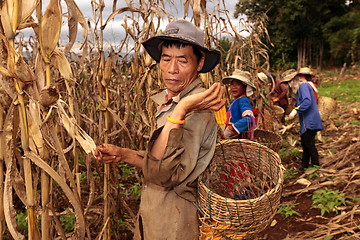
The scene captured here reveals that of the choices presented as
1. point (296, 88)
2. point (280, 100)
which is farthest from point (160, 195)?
point (280, 100)

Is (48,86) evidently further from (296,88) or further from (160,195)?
(296,88)

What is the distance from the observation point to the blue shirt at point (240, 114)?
10.2ft

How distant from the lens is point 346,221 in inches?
121

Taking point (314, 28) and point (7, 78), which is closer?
point (7, 78)

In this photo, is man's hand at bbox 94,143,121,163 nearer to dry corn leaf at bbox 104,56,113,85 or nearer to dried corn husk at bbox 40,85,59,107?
dried corn husk at bbox 40,85,59,107

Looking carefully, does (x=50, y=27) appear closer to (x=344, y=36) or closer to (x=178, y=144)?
(x=178, y=144)

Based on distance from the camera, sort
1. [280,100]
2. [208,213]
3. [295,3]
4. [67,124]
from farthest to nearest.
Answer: [295,3] < [280,100] < [208,213] < [67,124]

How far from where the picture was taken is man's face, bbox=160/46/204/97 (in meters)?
1.48

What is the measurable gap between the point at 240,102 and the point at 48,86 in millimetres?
2505

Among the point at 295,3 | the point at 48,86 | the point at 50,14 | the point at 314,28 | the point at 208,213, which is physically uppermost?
the point at 295,3

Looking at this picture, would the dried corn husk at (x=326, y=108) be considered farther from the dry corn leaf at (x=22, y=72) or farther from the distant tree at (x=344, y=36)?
the distant tree at (x=344, y=36)

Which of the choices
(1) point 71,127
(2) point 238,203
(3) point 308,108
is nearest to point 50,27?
(1) point 71,127

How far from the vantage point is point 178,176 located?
1.28 meters

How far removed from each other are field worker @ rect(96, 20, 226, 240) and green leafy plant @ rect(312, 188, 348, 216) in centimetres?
249
